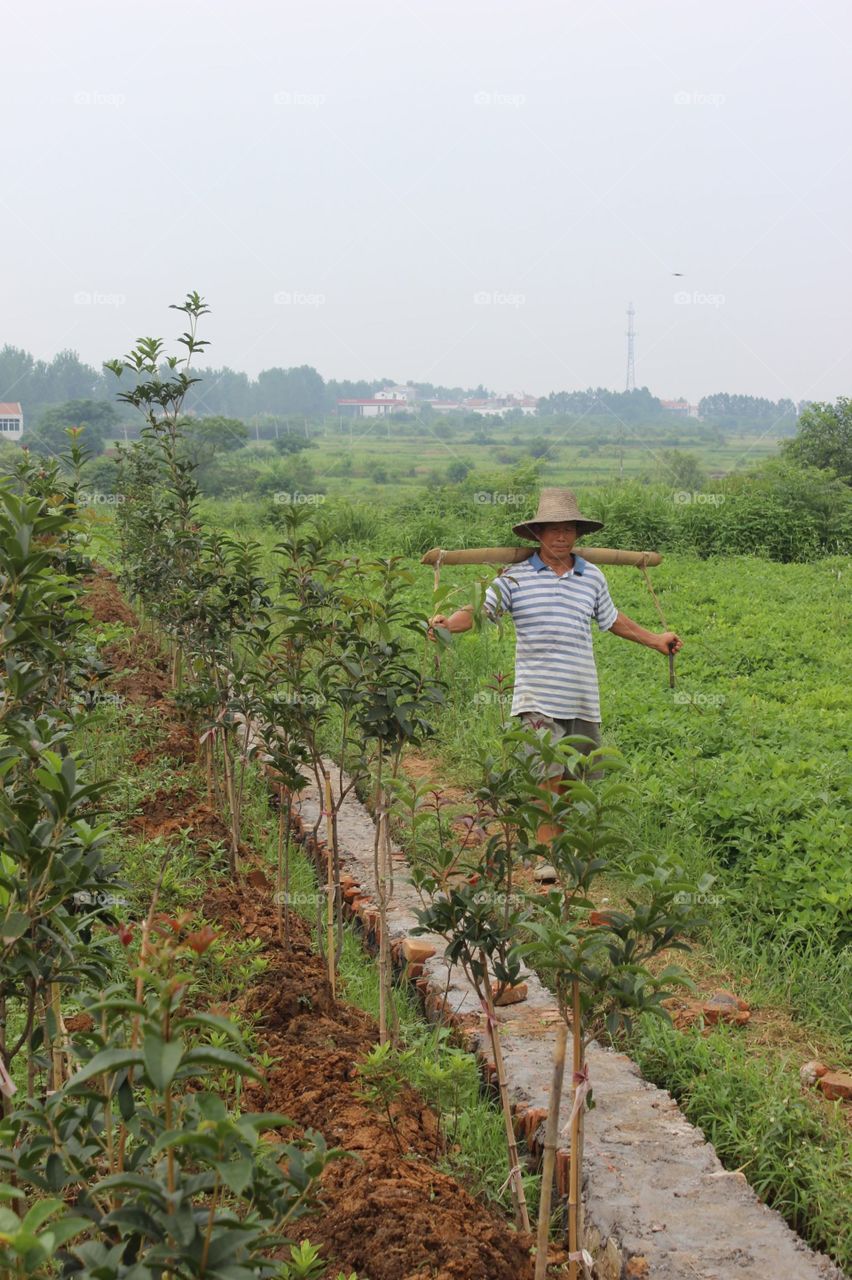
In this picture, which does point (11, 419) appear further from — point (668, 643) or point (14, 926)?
point (14, 926)

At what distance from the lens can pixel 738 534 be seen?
15414mm

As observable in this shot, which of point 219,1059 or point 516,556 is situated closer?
point 219,1059

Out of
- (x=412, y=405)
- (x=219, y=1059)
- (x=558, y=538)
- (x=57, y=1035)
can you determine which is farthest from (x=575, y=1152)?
(x=412, y=405)

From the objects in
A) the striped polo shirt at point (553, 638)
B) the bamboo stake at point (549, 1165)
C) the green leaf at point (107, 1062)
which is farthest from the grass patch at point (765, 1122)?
the green leaf at point (107, 1062)

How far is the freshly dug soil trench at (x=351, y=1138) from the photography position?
230 centimetres

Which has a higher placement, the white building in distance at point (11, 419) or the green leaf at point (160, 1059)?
the white building in distance at point (11, 419)

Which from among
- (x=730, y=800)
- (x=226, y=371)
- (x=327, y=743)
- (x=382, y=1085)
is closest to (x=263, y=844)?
(x=327, y=743)

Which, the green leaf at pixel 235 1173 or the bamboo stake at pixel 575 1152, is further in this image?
the bamboo stake at pixel 575 1152

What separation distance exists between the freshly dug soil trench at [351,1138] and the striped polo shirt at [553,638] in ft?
4.89

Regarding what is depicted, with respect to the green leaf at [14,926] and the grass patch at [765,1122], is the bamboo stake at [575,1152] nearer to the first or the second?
the grass patch at [765,1122]

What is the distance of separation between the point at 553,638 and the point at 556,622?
0.07 meters

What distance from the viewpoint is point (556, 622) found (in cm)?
509

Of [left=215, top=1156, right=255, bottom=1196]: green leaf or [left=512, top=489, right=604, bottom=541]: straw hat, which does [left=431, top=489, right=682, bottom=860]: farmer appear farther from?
Result: [left=215, top=1156, right=255, bottom=1196]: green leaf

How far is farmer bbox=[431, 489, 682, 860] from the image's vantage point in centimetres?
511
